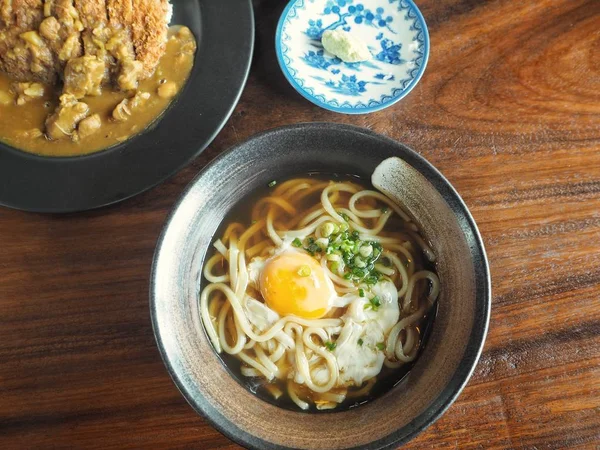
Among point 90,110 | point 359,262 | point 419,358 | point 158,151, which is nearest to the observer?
point 419,358

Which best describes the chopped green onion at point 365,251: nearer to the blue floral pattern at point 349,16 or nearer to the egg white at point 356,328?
the egg white at point 356,328

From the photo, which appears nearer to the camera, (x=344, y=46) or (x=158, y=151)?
(x=158, y=151)

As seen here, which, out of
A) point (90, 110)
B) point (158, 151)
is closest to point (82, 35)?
point (90, 110)

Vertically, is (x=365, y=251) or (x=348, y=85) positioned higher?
(x=348, y=85)

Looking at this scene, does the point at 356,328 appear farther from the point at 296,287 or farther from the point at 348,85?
the point at 348,85

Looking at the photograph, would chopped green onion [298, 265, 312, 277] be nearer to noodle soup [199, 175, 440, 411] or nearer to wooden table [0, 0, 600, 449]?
noodle soup [199, 175, 440, 411]

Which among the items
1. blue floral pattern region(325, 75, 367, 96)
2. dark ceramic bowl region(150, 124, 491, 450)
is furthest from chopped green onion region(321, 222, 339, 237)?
blue floral pattern region(325, 75, 367, 96)
